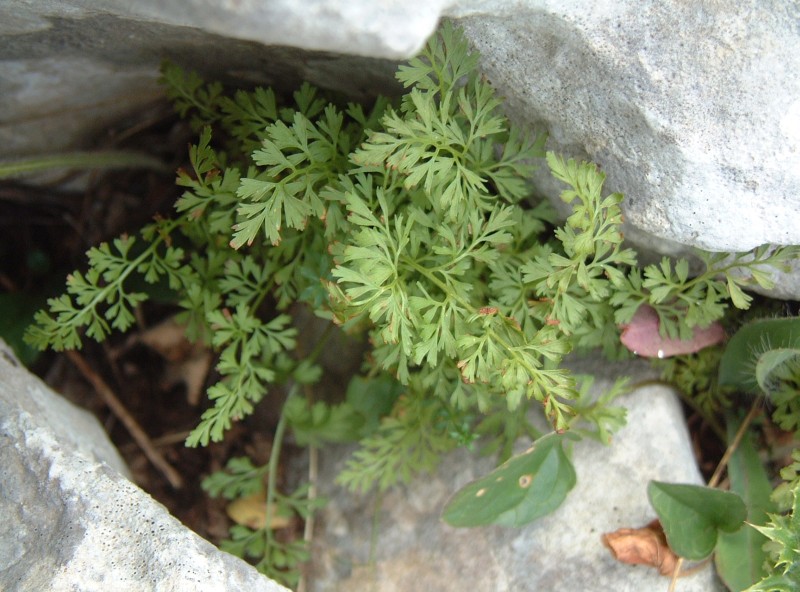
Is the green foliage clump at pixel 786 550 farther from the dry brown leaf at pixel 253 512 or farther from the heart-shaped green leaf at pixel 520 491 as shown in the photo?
the dry brown leaf at pixel 253 512

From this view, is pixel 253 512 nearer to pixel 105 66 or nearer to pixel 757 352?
pixel 105 66

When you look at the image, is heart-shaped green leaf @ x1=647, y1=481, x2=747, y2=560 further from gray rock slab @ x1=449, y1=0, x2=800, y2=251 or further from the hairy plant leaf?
gray rock slab @ x1=449, y1=0, x2=800, y2=251

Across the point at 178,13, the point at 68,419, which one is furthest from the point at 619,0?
the point at 68,419

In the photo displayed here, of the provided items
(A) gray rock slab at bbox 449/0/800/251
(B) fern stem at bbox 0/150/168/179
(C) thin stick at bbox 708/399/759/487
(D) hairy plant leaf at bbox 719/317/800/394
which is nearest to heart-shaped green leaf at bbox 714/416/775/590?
(C) thin stick at bbox 708/399/759/487

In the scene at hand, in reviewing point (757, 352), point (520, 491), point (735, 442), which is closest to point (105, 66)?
point (520, 491)

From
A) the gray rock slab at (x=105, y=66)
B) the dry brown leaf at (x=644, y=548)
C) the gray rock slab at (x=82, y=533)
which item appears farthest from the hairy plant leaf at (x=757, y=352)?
the gray rock slab at (x=82, y=533)

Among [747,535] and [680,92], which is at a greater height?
[680,92]

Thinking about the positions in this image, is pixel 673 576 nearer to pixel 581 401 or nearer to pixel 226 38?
pixel 581 401
